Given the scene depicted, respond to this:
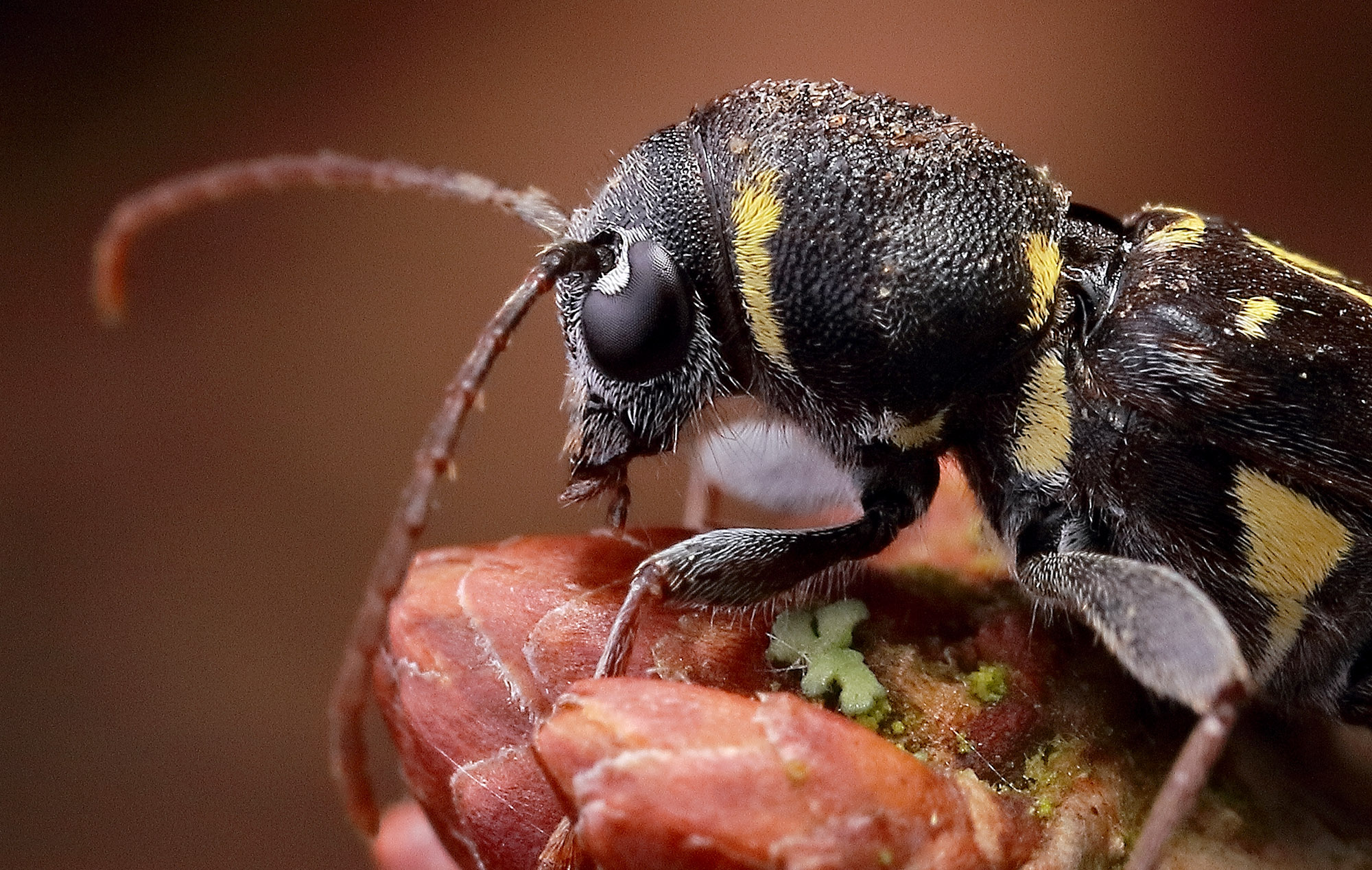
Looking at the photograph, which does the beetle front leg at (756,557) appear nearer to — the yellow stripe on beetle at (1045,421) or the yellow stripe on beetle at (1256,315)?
the yellow stripe on beetle at (1045,421)

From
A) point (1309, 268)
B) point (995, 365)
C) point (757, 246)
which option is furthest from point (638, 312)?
point (1309, 268)

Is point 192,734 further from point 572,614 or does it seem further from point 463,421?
point 463,421

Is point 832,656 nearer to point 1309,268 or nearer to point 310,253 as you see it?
point 1309,268

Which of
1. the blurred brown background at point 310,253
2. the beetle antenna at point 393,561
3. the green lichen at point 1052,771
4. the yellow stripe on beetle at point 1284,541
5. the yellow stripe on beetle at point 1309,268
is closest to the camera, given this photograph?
the beetle antenna at point 393,561

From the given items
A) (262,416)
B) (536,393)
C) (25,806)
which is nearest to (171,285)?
(262,416)

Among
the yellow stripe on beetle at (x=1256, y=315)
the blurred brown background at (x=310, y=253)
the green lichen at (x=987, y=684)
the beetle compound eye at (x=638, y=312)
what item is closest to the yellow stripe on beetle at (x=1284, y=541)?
the yellow stripe on beetle at (x=1256, y=315)

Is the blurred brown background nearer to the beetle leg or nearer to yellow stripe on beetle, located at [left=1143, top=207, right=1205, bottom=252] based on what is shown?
yellow stripe on beetle, located at [left=1143, top=207, right=1205, bottom=252]

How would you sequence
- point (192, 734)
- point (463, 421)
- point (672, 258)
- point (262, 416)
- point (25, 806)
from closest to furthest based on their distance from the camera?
point (463, 421), point (672, 258), point (25, 806), point (192, 734), point (262, 416)
